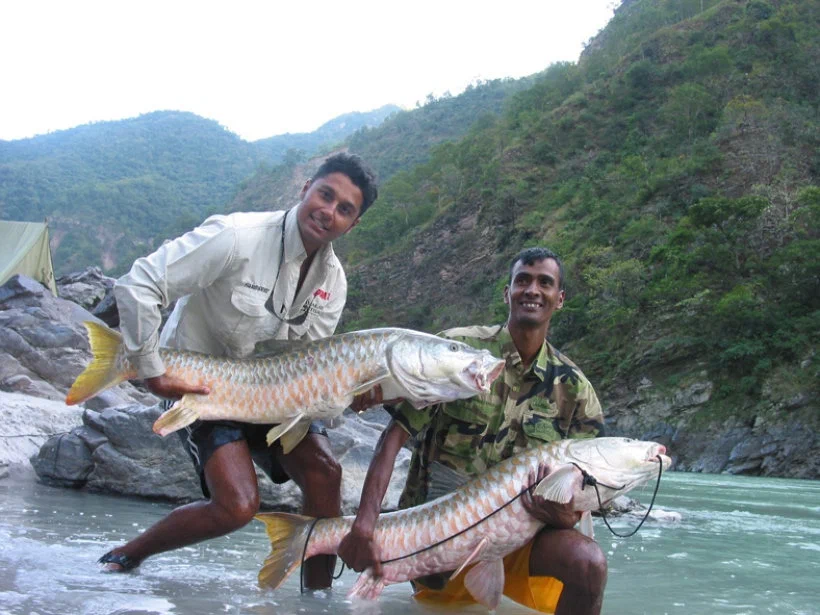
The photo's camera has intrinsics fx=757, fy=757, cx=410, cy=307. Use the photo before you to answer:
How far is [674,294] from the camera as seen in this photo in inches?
1257

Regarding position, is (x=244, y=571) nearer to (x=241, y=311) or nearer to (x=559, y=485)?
(x=241, y=311)

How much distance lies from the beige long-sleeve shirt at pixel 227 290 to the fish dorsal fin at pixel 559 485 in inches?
60.1

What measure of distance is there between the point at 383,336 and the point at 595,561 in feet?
4.30

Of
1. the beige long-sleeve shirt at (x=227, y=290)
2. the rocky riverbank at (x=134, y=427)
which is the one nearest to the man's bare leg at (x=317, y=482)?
the beige long-sleeve shirt at (x=227, y=290)

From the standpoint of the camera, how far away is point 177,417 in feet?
11.4

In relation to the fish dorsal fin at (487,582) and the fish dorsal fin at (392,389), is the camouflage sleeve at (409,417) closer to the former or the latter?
the fish dorsal fin at (392,389)

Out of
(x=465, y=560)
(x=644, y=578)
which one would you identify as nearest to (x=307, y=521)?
(x=465, y=560)

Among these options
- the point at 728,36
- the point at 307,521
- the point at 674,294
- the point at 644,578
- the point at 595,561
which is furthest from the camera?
the point at 728,36

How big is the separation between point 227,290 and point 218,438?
74cm

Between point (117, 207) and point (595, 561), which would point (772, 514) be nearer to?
point (595, 561)

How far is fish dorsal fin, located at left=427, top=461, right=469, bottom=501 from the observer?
359 centimetres

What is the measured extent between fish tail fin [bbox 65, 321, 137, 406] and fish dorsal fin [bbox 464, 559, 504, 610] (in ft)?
5.96

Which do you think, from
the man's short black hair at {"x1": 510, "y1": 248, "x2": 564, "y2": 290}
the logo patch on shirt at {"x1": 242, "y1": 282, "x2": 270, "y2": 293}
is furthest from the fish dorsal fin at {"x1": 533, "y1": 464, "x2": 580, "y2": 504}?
the logo patch on shirt at {"x1": 242, "y1": 282, "x2": 270, "y2": 293}

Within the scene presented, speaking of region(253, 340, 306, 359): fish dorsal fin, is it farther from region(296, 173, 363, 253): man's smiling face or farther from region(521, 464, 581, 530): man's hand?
region(521, 464, 581, 530): man's hand
